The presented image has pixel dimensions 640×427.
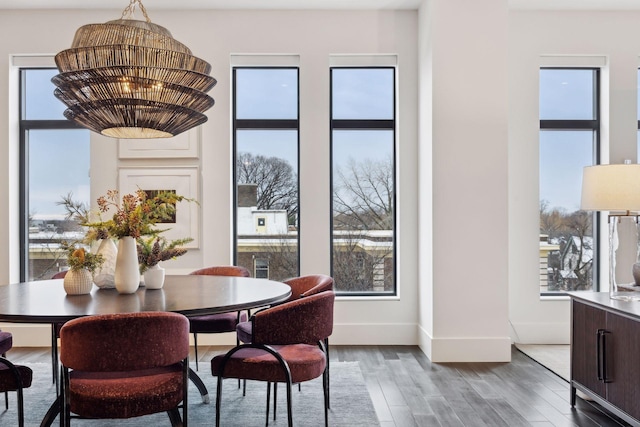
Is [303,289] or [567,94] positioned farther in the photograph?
[567,94]

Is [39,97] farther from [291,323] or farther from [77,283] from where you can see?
[291,323]

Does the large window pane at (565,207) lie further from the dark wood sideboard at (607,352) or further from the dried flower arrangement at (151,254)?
the dried flower arrangement at (151,254)

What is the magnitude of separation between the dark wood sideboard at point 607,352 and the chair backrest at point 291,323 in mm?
1606

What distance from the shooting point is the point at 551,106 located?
468 centimetres

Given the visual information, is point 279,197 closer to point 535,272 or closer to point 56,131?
point 56,131

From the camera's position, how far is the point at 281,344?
232 cm

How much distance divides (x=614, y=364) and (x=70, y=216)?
4.51 m

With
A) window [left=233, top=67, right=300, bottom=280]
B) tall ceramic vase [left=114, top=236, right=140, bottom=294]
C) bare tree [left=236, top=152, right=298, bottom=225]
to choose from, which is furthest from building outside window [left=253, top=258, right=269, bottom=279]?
tall ceramic vase [left=114, top=236, right=140, bottom=294]

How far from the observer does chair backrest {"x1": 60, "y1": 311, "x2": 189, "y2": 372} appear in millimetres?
1868

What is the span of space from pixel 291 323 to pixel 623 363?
5.84 ft

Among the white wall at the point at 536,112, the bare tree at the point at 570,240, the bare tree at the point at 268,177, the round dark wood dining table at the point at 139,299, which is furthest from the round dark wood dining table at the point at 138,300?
the bare tree at the point at 570,240

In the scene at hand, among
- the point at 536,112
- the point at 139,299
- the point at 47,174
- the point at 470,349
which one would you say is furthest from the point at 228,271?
the point at 536,112

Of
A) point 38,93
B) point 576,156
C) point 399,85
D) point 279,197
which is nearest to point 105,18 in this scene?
point 38,93

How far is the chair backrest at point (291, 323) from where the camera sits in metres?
2.30
